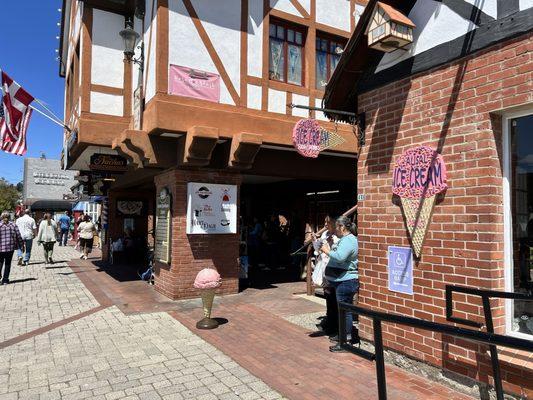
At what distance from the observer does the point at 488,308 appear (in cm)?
358

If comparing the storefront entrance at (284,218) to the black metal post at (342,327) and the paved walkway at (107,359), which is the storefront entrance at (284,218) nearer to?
the paved walkway at (107,359)

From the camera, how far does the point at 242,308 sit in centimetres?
754

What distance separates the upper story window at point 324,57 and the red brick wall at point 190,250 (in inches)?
118

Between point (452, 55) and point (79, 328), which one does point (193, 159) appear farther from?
point (452, 55)

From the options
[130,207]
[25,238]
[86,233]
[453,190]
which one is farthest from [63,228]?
[453,190]

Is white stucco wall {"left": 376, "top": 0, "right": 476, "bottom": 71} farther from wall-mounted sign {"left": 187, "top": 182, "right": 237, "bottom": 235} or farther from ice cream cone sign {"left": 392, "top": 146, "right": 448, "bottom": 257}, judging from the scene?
wall-mounted sign {"left": 187, "top": 182, "right": 237, "bottom": 235}

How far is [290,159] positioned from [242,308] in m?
3.52

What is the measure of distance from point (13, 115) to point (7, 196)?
55641 mm

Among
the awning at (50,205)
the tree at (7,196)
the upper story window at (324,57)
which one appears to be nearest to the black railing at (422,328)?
the upper story window at (324,57)

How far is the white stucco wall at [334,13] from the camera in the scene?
31.2 ft

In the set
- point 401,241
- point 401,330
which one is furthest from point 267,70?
point 401,330

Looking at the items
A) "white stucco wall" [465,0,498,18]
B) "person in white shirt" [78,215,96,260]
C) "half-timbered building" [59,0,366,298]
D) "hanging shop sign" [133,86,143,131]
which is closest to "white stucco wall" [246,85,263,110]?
"half-timbered building" [59,0,366,298]

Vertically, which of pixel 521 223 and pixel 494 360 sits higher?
pixel 521 223

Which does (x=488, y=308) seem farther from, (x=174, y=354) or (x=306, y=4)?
(x=306, y=4)
